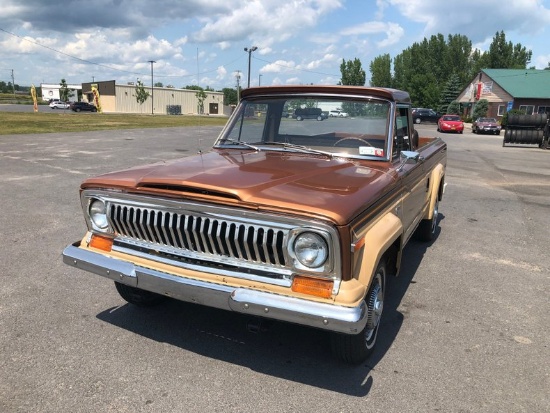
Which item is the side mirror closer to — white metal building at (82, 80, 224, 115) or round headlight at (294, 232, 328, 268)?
round headlight at (294, 232, 328, 268)

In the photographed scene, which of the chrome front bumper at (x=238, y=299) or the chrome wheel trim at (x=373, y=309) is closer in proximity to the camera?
the chrome front bumper at (x=238, y=299)

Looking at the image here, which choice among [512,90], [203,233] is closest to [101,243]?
[203,233]

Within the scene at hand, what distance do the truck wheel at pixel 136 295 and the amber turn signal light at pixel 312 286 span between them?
1.59 m

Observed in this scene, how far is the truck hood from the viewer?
2602 millimetres

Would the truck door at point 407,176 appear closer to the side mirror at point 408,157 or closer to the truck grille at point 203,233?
the side mirror at point 408,157

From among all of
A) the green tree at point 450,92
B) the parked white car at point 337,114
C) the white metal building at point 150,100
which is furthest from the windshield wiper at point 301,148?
the white metal building at point 150,100

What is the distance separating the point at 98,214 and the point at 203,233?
3.20 feet

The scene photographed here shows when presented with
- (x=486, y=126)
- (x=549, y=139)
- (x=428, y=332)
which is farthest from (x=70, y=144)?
(x=486, y=126)

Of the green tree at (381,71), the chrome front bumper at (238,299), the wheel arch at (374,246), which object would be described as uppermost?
the green tree at (381,71)

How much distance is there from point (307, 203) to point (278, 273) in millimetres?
441

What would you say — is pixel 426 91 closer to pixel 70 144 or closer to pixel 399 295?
pixel 70 144

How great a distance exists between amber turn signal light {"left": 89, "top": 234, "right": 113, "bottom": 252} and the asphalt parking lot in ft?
2.16

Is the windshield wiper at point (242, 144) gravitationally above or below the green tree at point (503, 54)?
below

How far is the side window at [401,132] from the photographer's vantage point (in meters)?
4.04
